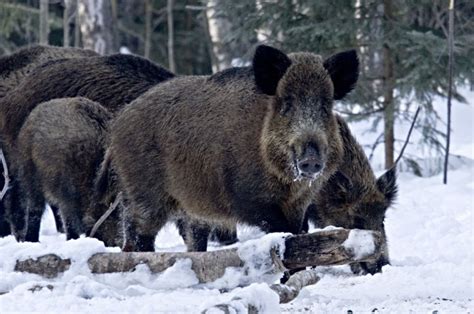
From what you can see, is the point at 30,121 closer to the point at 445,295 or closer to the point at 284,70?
the point at 284,70

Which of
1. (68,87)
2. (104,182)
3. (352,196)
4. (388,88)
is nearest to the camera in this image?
(104,182)

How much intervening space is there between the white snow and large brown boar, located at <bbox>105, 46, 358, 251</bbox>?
974 millimetres

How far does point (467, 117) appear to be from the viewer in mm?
21359

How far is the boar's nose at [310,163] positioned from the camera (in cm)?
636

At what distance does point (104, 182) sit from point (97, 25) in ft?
28.1


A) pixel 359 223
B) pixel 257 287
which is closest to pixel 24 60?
pixel 359 223

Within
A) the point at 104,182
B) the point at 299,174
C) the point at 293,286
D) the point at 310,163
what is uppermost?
the point at 310,163

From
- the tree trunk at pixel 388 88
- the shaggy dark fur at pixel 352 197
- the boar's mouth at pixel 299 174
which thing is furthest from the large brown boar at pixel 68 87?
the tree trunk at pixel 388 88

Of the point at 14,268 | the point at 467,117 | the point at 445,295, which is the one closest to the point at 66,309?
the point at 14,268

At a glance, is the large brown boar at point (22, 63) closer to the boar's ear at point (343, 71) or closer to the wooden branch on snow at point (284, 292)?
the boar's ear at point (343, 71)

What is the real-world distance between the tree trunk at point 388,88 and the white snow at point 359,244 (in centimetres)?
882

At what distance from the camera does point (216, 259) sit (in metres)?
5.66

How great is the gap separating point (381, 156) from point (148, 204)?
389 inches

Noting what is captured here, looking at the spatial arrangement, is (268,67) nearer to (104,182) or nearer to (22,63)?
(104,182)
